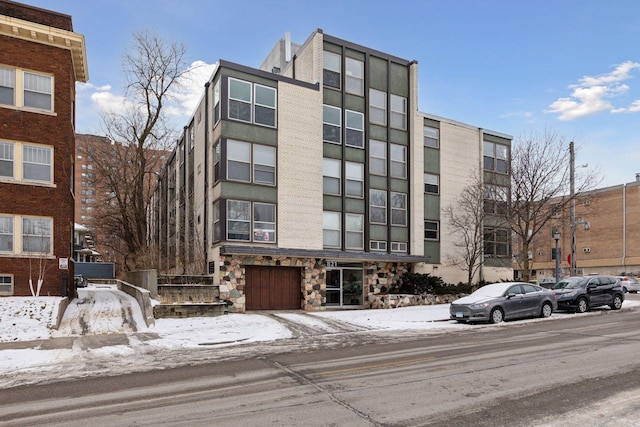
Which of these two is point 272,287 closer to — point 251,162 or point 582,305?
point 251,162

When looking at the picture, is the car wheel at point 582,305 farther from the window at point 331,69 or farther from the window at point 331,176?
the window at point 331,69

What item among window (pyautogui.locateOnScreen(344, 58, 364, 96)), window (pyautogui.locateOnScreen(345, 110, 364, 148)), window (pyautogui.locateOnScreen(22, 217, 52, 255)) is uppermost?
window (pyautogui.locateOnScreen(344, 58, 364, 96))

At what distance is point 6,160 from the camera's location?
62.5ft

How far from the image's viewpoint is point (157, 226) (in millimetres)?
46812

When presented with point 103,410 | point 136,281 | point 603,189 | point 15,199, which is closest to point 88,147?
point 136,281

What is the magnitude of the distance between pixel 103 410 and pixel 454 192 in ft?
81.8

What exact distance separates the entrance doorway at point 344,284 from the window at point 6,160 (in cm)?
1430

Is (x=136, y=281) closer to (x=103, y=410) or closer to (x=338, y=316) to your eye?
(x=338, y=316)

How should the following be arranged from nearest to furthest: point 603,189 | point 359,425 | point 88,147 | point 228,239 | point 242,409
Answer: point 359,425, point 242,409, point 228,239, point 88,147, point 603,189

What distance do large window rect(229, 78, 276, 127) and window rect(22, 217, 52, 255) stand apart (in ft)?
28.9

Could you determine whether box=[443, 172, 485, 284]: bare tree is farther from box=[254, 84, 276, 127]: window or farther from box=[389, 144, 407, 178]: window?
box=[254, 84, 276, 127]: window

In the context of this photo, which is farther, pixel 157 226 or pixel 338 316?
pixel 157 226

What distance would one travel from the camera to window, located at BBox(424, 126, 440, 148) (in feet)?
92.9

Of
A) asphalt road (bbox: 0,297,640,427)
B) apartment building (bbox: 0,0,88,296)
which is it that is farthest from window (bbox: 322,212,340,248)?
asphalt road (bbox: 0,297,640,427)
